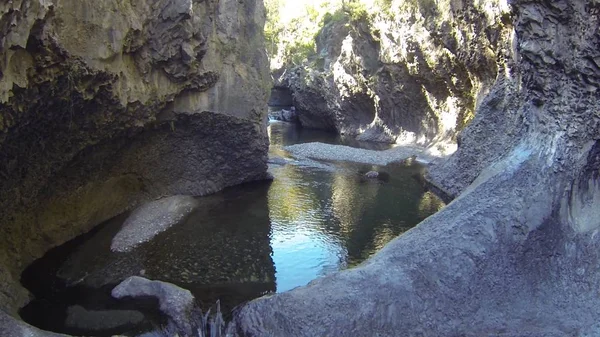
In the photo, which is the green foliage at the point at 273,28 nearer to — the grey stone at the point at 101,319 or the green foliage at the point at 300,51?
the green foliage at the point at 300,51

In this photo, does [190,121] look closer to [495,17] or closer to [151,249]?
[151,249]

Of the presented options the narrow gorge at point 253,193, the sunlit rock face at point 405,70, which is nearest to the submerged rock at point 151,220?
the narrow gorge at point 253,193

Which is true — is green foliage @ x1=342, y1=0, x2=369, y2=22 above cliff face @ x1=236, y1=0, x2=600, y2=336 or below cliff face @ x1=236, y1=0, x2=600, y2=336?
above

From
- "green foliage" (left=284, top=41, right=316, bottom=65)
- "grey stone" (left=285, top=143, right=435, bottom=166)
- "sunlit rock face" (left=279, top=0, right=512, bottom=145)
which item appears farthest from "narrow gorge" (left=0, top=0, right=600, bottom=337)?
"green foliage" (left=284, top=41, right=316, bottom=65)

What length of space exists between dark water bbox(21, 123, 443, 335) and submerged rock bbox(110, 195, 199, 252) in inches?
13.7

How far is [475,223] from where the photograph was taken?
1218cm

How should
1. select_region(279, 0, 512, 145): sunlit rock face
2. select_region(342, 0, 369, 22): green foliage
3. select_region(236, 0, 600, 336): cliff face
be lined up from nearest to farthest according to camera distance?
select_region(236, 0, 600, 336): cliff face, select_region(279, 0, 512, 145): sunlit rock face, select_region(342, 0, 369, 22): green foliage

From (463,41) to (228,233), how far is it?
17.8 meters

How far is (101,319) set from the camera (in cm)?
1238

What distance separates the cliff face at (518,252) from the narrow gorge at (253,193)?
36 millimetres

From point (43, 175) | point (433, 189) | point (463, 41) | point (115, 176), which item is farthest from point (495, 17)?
point (43, 175)

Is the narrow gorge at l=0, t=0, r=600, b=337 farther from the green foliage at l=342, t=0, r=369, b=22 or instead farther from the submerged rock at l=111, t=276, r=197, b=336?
the green foliage at l=342, t=0, r=369, b=22

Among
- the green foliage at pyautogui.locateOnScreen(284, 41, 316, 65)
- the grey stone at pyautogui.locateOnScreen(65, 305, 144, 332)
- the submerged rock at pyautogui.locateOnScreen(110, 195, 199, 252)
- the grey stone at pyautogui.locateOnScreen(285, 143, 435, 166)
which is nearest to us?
the grey stone at pyautogui.locateOnScreen(65, 305, 144, 332)

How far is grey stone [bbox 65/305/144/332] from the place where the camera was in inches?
475
